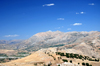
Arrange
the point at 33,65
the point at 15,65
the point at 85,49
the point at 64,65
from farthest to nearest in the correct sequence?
the point at 85,49 → the point at 33,65 → the point at 15,65 → the point at 64,65

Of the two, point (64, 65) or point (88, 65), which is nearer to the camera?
point (64, 65)

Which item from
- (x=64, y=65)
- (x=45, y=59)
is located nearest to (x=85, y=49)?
(x=45, y=59)

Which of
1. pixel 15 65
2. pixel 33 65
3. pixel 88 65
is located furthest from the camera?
pixel 88 65

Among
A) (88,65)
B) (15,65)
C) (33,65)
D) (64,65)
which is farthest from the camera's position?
(88,65)

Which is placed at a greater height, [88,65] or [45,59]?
[45,59]

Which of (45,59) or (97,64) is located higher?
(45,59)

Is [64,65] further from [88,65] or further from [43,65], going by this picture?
[88,65]

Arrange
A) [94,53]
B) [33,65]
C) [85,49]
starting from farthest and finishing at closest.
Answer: [85,49] → [94,53] → [33,65]

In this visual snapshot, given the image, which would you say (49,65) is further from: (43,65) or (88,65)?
(88,65)

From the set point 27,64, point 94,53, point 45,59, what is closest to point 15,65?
point 27,64

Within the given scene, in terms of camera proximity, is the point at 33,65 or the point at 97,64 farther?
the point at 97,64
